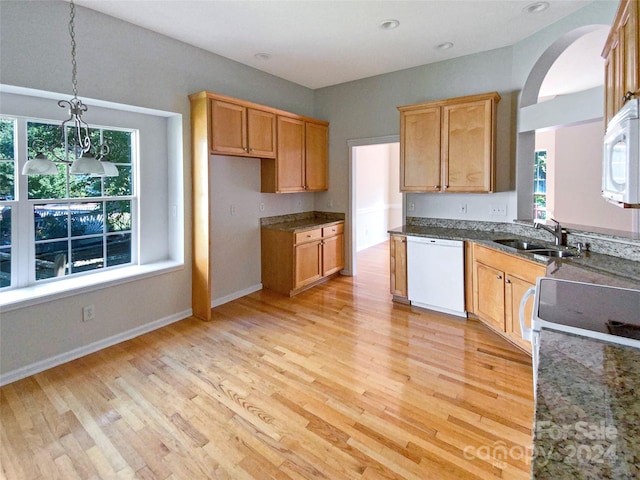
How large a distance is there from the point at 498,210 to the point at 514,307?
4.54 ft

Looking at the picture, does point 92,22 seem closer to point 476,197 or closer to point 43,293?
point 43,293

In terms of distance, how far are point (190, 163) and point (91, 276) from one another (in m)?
1.44

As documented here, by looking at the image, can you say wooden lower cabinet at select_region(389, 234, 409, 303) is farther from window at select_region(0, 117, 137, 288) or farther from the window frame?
window at select_region(0, 117, 137, 288)

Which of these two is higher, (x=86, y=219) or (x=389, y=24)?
(x=389, y=24)

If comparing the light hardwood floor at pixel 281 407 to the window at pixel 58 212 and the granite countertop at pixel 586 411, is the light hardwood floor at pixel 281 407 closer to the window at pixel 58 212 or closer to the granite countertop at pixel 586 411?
the window at pixel 58 212

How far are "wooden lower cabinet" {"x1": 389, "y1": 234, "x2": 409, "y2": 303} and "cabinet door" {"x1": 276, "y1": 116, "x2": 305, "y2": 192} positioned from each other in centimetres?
154

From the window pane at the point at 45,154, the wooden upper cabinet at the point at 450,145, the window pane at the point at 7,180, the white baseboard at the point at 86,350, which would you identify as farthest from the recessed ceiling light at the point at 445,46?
the window pane at the point at 7,180

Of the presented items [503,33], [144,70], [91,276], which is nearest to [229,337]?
[91,276]

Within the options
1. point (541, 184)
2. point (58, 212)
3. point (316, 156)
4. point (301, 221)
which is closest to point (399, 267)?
point (301, 221)

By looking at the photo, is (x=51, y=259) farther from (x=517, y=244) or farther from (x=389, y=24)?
(x=517, y=244)

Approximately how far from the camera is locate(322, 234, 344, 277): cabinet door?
502 centimetres

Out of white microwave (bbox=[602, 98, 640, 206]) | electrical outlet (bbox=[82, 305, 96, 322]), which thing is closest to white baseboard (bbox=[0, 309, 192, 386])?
electrical outlet (bbox=[82, 305, 96, 322])

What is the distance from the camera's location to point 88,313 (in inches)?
119

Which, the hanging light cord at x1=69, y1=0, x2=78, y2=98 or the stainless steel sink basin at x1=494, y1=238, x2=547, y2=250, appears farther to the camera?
the stainless steel sink basin at x1=494, y1=238, x2=547, y2=250
